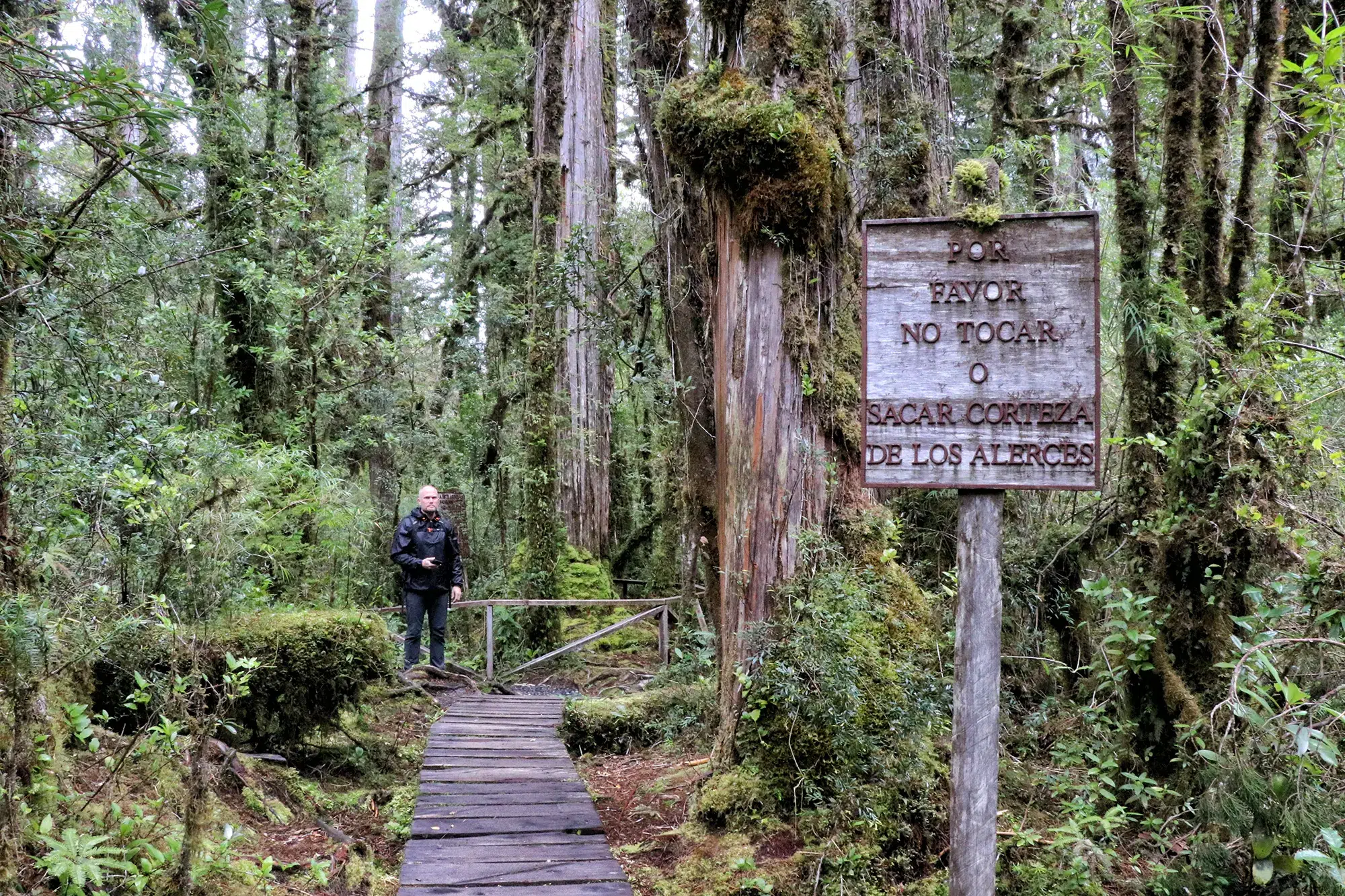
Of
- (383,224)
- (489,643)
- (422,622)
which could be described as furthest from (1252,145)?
(383,224)

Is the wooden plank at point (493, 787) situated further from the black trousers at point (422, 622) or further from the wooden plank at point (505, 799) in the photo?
the black trousers at point (422, 622)

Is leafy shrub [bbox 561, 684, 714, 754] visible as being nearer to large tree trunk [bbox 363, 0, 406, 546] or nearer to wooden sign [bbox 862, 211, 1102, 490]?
wooden sign [bbox 862, 211, 1102, 490]

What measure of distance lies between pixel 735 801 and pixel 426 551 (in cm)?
597

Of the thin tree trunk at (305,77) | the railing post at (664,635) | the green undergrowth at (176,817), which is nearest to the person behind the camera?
the green undergrowth at (176,817)

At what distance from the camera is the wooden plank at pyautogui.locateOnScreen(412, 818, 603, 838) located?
16.2 ft

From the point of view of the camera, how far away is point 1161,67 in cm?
666

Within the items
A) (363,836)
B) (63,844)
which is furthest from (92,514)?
(363,836)

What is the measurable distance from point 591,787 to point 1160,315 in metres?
5.49

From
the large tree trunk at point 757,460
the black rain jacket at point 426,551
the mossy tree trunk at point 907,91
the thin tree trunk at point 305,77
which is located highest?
the thin tree trunk at point 305,77

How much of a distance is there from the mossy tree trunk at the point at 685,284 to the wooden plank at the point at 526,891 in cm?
304

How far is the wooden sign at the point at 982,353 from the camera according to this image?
3.36 meters

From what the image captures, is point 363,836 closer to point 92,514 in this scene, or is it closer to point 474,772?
point 474,772

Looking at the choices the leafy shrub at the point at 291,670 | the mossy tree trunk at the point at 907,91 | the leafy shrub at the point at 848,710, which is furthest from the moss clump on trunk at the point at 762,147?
the leafy shrub at the point at 291,670

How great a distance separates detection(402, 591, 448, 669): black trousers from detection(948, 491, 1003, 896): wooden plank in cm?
737
